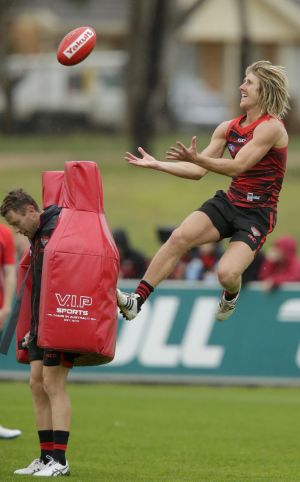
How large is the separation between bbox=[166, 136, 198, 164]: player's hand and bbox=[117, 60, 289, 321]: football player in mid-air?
302mm

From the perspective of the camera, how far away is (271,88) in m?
10.8

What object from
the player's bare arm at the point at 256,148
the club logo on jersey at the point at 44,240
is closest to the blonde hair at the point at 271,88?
the player's bare arm at the point at 256,148

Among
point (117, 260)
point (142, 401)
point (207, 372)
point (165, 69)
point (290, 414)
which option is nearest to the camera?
point (117, 260)

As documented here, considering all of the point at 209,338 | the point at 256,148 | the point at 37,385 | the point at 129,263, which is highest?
the point at 256,148

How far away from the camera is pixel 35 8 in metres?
58.7

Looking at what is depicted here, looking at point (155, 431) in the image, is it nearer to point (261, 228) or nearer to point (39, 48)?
point (261, 228)

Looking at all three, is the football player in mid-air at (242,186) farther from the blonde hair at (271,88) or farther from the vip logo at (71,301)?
the vip logo at (71,301)

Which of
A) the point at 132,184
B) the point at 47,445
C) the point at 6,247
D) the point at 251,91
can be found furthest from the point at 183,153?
the point at 132,184

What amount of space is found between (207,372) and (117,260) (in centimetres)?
800

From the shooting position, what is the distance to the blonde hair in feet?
35.3

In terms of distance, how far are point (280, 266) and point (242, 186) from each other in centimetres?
747

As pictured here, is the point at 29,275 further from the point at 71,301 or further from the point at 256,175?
the point at 256,175

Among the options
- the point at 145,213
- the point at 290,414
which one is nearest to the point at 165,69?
the point at 145,213

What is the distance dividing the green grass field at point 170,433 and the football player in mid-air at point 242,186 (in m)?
1.37
